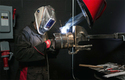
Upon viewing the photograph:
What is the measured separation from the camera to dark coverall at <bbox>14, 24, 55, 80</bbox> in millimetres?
1215

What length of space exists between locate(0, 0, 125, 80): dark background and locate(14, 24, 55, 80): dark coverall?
1.32 ft

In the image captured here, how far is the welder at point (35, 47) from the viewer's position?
47.9 inches

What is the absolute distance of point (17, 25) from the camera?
167 centimetres

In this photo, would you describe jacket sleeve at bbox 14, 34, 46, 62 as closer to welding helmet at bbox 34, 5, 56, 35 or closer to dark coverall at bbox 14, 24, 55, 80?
dark coverall at bbox 14, 24, 55, 80

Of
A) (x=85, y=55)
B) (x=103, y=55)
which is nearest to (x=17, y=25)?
(x=85, y=55)

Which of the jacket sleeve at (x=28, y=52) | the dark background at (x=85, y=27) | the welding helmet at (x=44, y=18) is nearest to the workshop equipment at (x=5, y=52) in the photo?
the dark background at (x=85, y=27)

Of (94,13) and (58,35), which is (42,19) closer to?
(58,35)

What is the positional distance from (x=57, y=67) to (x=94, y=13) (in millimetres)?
1405

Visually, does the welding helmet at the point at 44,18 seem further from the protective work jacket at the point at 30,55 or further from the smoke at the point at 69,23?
the smoke at the point at 69,23

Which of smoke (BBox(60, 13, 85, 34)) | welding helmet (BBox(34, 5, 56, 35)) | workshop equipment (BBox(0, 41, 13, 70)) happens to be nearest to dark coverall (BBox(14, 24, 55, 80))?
welding helmet (BBox(34, 5, 56, 35))

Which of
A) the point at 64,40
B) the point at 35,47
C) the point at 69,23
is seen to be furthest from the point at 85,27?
the point at 35,47

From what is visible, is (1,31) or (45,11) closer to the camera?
(45,11)

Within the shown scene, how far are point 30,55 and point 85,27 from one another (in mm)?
874

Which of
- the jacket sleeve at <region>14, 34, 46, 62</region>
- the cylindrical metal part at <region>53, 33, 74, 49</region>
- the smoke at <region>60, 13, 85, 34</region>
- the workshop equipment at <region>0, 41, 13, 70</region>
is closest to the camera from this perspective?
the cylindrical metal part at <region>53, 33, 74, 49</region>
